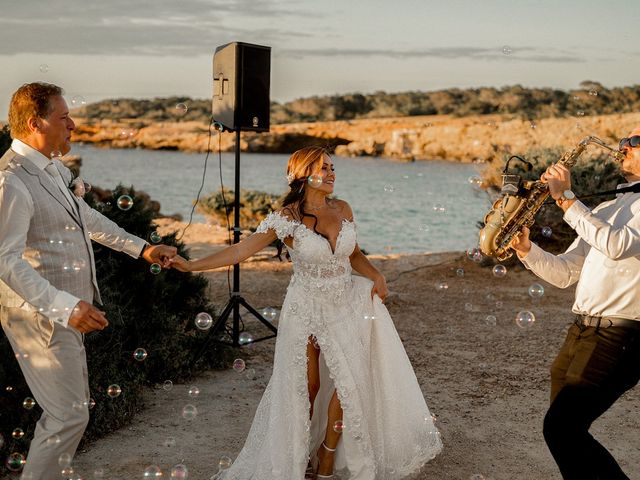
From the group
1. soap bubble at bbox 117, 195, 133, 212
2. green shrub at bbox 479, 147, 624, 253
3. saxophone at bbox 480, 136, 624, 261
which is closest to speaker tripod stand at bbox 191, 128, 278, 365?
soap bubble at bbox 117, 195, 133, 212

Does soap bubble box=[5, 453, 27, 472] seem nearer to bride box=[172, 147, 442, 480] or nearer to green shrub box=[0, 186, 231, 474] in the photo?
green shrub box=[0, 186, 231, 474]

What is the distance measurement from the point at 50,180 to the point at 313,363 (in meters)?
1.87

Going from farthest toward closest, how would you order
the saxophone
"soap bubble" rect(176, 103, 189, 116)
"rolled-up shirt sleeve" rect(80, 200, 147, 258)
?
"soap bubble" rect(176, 103, 189, 116) < "rolled-up shirt sleeve" rect(80, 200, 147, 258) < the saxophone

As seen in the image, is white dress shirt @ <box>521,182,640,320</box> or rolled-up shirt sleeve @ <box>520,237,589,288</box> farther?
rolled-up shirt sleeve @ <box>520,237,589,288</box>

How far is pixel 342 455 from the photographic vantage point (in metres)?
4.45

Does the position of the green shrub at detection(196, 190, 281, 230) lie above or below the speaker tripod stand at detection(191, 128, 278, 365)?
below

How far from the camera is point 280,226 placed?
171 inches

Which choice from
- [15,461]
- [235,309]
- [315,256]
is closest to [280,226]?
[315,256]

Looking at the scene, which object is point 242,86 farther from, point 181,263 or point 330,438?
point 330,438

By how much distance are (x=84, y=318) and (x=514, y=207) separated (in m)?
2.09

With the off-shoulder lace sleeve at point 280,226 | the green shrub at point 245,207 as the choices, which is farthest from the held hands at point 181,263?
the green shrub at point 245,207

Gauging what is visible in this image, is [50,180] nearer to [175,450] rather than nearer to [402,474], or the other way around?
[175,450]

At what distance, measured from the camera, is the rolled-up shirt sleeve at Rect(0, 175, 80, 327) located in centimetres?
309

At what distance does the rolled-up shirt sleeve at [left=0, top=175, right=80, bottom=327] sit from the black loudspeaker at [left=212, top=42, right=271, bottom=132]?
3.92 m
